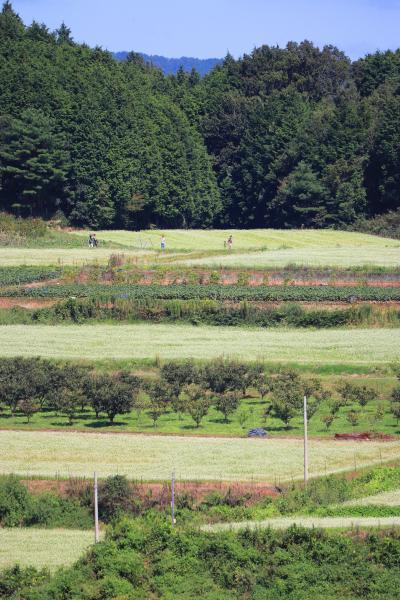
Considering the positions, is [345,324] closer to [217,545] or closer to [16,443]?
[16,443]

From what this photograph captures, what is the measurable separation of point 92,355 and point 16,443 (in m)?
15.9

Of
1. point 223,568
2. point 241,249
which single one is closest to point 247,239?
point 241,249

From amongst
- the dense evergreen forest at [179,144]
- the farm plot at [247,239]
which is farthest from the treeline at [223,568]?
the dense evergreen forest at [179,144]

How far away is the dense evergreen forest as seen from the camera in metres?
105

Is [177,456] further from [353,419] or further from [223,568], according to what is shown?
[223,568]

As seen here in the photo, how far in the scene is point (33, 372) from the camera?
4728 centimetres

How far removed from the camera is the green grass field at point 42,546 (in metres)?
29.6

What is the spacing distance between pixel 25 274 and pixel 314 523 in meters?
42.9

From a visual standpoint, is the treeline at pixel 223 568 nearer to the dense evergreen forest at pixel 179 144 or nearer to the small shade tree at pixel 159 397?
the small shade tree at pixel 159 397

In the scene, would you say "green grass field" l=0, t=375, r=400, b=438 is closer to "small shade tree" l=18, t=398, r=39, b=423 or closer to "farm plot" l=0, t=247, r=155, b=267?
"small shade tree" l=18, t=398, r=39, b=423

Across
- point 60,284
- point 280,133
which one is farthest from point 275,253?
point 280,133

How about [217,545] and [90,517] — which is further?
[90,517]

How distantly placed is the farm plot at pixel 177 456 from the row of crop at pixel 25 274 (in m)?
29.7

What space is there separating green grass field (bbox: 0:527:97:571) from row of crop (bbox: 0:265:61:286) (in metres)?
38.2
